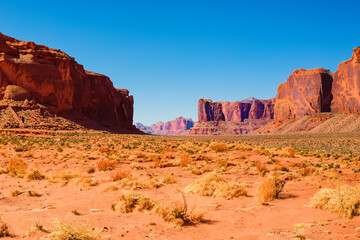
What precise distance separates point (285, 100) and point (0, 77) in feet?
351

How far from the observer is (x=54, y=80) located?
6712 cm

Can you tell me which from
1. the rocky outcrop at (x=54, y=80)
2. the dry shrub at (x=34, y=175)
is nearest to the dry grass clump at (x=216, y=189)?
the dry shrub at (x=34, y=175)

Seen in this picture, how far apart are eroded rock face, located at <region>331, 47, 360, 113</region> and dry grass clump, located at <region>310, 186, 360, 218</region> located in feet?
308

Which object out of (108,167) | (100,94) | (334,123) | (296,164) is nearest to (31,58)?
(100,94)

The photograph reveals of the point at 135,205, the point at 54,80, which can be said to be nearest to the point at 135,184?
the point at 135,205

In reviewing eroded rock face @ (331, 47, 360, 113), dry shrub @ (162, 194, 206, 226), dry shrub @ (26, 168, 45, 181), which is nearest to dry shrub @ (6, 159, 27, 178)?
dry shrub @ (26, 168, 45, 181)

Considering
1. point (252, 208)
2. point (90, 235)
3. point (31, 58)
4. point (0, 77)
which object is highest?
point (31, 58)

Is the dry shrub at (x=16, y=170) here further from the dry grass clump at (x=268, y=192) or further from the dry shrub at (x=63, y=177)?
the dry grass clump at (x=268, y=192)

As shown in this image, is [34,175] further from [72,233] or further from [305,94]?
[305,94]

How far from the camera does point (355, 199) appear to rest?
753 cm

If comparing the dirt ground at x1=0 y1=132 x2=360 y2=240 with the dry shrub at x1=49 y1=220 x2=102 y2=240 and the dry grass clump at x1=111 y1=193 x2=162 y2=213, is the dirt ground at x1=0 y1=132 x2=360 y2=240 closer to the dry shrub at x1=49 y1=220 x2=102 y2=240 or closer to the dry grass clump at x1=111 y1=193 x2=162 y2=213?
the dry grass clump at x1=111 y1=193 x2=162 y2=213

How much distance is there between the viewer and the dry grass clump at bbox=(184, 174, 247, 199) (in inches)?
421

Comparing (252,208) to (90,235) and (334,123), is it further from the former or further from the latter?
(334,123)

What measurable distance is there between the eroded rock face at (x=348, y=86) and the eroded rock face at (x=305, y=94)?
724 cm
